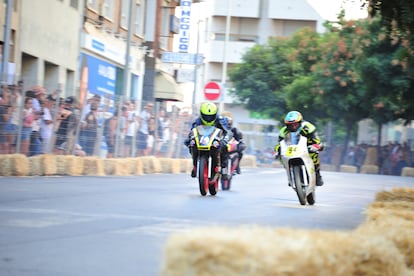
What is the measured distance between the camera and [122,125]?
26.9 meters

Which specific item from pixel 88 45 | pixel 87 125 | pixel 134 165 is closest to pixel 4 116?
pixel 87 125

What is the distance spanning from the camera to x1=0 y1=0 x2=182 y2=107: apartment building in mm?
28766

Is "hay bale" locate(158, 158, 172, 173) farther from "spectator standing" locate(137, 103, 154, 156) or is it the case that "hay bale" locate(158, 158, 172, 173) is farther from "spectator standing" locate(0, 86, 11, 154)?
"spectator standing" locate(0, 86, 11, 154)

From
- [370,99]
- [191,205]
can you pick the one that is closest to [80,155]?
[191,205]

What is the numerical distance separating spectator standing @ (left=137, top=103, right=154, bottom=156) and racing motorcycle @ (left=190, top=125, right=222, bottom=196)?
11332mm

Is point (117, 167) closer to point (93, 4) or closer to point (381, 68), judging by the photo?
point (381, 68)

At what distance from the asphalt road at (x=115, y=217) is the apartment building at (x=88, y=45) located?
14.8 feet

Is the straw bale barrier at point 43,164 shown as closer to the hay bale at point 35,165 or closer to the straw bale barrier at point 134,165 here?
the hay bale at point 35,165

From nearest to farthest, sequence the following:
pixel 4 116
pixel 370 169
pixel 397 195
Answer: pixel 397 195, pixel 4 116, pixel 370 169

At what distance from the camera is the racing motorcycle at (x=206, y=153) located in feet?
54.9

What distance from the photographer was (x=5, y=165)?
18.9m

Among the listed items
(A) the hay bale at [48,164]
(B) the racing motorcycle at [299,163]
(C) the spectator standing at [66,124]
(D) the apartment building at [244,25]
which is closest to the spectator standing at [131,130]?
(C) the spectator standing at [66,124]

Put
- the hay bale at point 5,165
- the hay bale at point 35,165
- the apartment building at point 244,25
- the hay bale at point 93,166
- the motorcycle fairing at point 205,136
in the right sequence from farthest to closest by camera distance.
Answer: the apartment building at point 244,25 < the hay bale at point 93,166 < the hay bale at point 35,165 < the hay bale at point 5,165 < the motorcycle fairing at point 205,136

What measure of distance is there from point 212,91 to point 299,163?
19.0m
